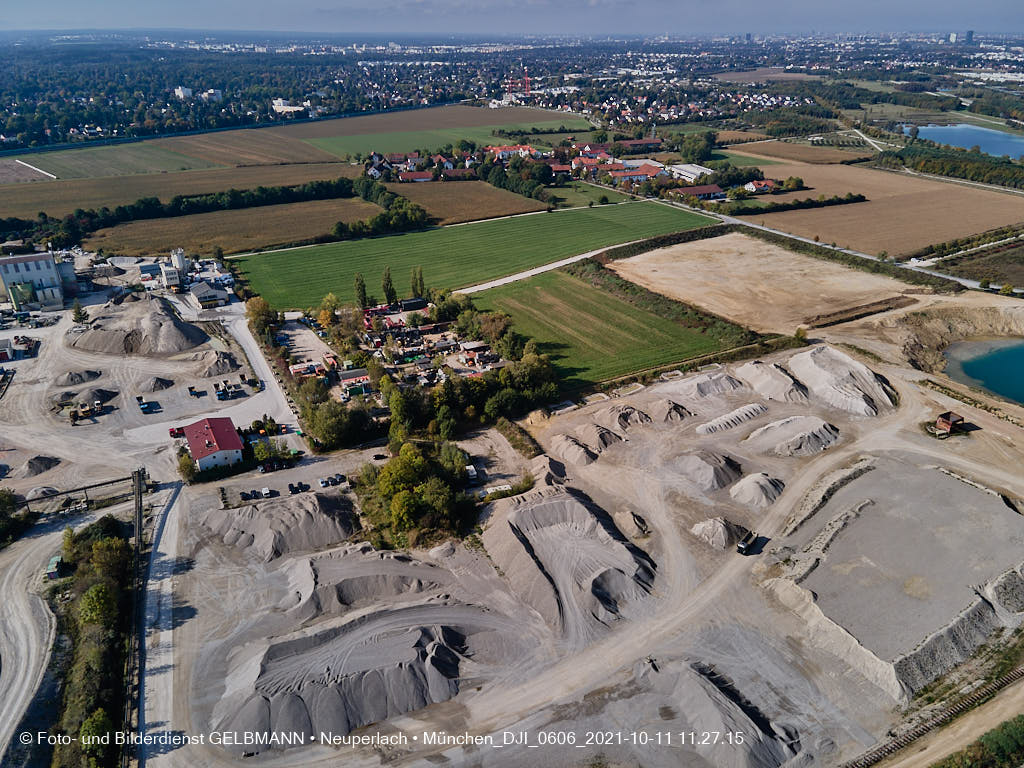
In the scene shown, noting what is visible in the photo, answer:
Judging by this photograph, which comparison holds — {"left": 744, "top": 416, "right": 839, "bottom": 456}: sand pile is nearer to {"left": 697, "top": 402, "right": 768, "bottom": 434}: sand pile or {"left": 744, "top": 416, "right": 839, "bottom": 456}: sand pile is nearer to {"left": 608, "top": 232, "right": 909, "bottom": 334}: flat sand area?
{"left": 697, "top": 402, "right": 768, "bottom": 434}: sand pile

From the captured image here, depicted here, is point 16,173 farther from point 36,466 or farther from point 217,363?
point 36,466

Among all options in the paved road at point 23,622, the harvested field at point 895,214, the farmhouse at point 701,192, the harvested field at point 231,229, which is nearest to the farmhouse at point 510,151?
the farmhouse at point 701,192

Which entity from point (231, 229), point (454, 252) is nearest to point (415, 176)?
point (231, 229)

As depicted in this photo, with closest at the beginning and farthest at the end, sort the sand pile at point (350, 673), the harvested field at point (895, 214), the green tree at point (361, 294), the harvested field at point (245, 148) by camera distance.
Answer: the sand pile at point (350, 673) → the green tree at point (361, 294) → the harvested field at point (895, 214) → the harvested field at point (245, 148)

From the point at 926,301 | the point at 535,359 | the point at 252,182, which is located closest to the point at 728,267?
the point at 926,301

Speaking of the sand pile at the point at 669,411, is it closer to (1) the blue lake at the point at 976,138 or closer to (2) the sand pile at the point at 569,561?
(2) the sand pile at the point at 569,561

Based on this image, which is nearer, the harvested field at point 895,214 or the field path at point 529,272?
the field path at point 529,272

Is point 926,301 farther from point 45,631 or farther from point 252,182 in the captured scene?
point 252,182
